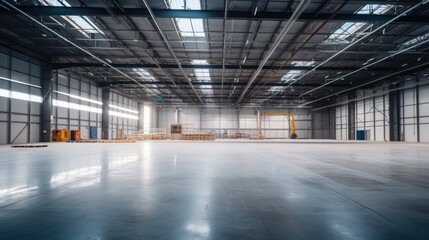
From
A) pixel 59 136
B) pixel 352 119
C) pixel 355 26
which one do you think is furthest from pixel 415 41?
pixel 59 136

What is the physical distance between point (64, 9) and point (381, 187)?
14.6 m

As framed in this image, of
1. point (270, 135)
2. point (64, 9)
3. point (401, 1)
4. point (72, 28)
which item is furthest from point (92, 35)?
point (270, 135)

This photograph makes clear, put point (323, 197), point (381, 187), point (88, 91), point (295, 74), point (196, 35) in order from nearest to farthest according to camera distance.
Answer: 1. point (323, 197)
2. point (381, 187)
3. point (196, 35)
4. point (295, 74)
5. point (88, 91)

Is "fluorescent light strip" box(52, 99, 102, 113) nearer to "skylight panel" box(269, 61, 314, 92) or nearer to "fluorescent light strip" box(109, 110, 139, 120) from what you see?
"fluorescent light strip" box(109, 110, 139, 120)

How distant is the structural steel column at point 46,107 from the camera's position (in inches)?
866

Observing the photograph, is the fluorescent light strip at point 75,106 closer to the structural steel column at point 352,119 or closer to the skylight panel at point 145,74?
the skylight panel at point 145,74

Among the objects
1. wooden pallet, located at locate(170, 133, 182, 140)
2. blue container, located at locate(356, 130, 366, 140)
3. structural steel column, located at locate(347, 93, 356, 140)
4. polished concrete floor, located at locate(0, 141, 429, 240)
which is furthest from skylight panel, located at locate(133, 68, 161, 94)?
blue container, located at locate(356, 130, 366, 140)

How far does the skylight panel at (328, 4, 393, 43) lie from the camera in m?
13.4

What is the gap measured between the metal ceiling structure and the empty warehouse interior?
0.40ft

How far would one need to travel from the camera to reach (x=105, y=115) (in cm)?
3212

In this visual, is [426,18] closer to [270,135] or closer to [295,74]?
A: [295,74]

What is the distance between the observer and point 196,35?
56.4 ft

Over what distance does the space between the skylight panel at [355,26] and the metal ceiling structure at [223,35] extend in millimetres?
49

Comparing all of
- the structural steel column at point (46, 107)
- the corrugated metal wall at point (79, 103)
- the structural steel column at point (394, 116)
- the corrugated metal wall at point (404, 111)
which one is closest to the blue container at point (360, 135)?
the corrugated metal wall at point (404, 111)
